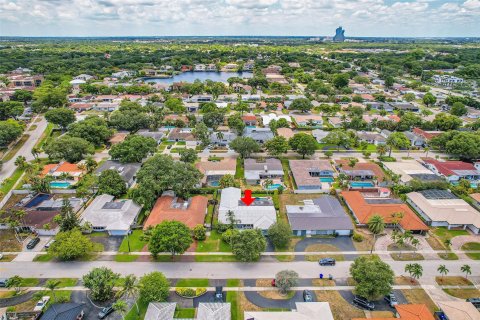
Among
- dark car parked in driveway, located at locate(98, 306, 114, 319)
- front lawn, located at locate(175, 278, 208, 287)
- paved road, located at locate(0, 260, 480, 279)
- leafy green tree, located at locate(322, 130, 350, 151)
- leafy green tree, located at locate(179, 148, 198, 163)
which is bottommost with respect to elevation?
paved road, located at locate(0, 260, 480, 279)

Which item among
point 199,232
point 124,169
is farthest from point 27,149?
point 199,232

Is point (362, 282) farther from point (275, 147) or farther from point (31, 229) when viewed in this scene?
point (31, 229)

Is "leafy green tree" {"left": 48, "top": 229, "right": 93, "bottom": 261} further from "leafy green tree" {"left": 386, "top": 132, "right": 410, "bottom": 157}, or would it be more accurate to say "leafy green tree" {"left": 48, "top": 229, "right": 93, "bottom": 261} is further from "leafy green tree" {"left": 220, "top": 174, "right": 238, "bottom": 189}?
"leafy green tree" {"left": 386, "top": 132, "right": 410, "bottom": 157}

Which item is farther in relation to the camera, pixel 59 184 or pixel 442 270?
pixel 59 184

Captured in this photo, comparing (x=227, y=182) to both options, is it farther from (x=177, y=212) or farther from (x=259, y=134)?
(x=259, y=134)

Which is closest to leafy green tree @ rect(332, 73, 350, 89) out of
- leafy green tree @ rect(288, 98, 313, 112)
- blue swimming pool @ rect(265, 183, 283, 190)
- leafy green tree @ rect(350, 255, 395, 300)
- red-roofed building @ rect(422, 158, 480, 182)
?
leafy green tree @ rect(288, 98, 313, 112)

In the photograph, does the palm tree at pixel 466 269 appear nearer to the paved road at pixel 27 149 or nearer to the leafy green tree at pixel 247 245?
the leafy green tree at pixel 247 245

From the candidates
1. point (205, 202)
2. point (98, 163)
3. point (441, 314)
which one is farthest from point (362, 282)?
point (98, 163)
